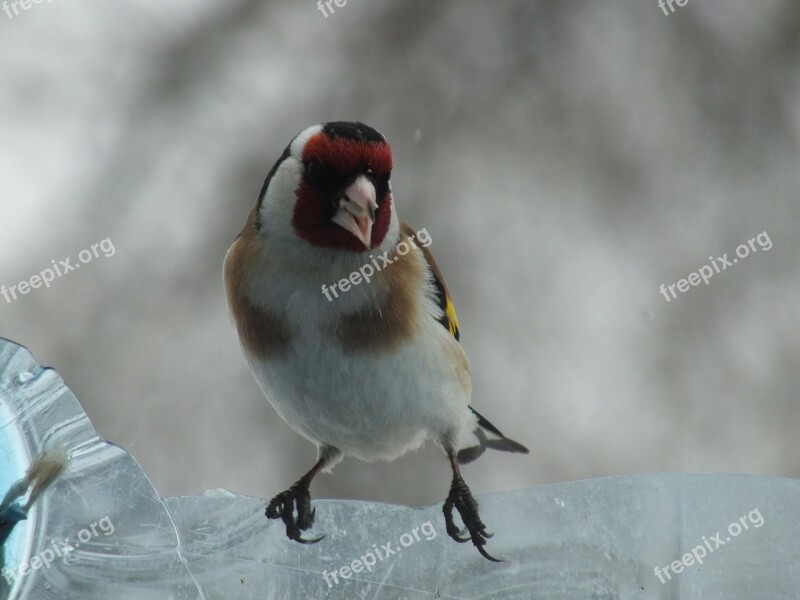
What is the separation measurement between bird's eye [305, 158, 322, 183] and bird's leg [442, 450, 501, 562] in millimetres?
718

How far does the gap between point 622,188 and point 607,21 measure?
0.59 meters

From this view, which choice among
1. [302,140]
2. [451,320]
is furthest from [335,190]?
[451,320]

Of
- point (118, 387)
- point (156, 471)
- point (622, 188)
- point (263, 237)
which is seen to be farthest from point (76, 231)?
point (622, 188)

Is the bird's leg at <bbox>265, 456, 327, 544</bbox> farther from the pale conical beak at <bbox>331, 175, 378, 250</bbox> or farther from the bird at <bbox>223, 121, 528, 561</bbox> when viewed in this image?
the pale conical beak at <bbox>331, 175, 378, 250</bbox>

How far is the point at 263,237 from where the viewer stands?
2.05 metres

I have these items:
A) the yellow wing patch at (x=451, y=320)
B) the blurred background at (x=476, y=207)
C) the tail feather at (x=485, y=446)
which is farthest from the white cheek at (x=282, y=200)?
the blurred background at (x=476, y=207)

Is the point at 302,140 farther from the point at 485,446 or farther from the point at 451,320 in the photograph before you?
the point at 485,446

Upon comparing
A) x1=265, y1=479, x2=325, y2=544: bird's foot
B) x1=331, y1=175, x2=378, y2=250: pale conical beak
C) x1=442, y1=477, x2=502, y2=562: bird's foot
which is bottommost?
x1=442, y1=477, x2=502, y2=562: bird's foot

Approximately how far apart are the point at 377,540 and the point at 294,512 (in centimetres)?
27

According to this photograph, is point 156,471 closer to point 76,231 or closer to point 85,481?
point 76,231

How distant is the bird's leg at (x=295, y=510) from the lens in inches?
85.3

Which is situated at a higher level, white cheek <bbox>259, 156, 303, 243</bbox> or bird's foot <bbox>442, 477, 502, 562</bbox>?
white cheek <bbox>259, 156, 303, 243</bbox>

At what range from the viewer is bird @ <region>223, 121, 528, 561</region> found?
1.88 metres

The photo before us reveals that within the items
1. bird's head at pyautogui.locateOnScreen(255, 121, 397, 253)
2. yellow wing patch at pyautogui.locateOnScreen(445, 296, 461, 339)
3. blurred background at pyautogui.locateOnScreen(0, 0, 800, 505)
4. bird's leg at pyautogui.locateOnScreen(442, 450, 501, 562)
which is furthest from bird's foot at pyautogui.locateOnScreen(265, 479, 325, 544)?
blurred background at pyautogui.locateOnScreen(0, 0, 800, 505)
